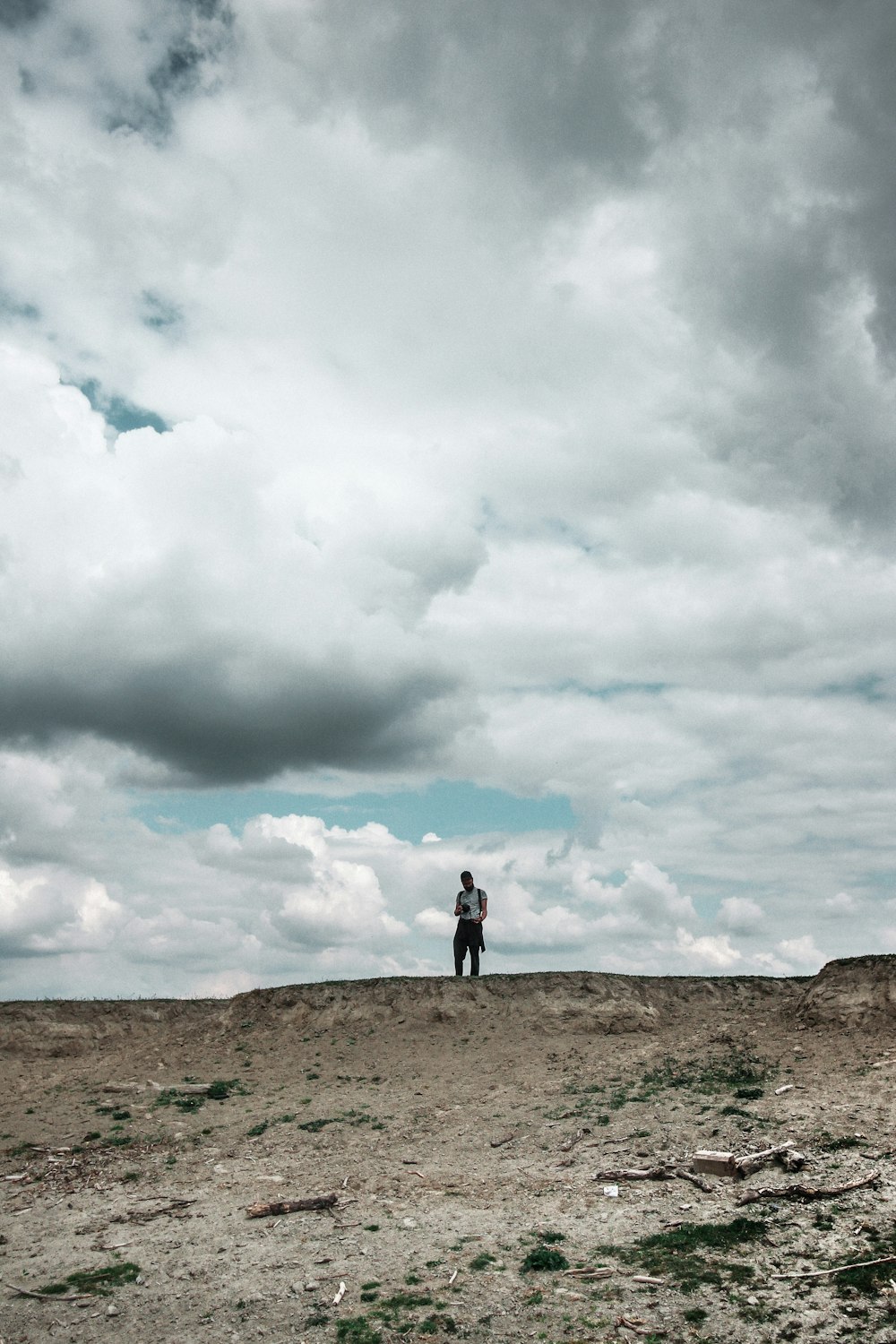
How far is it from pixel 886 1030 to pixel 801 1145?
Result: 5.93 meters

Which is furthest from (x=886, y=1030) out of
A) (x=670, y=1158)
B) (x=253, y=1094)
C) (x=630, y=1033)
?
(x=253, y=1094)

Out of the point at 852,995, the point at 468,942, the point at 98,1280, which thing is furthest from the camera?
the point at 468,942

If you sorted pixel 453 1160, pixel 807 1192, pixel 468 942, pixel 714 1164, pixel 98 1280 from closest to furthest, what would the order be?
pixel 98 1280 → pixel 807 1192 → pixel 714 1164 → pixel 453 1160 → pixel 468 942

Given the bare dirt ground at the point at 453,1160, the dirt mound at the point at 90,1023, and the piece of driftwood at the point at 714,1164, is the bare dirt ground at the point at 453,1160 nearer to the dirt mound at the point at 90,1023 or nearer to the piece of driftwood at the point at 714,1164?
the dirt mound at the point at 90,1023

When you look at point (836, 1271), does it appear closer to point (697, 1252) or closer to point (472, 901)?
point (697, 1252)

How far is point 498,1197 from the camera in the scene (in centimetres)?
1075

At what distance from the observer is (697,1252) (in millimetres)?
8625

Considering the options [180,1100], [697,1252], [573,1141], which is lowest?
[180,1100]

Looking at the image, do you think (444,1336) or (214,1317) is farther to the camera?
(214,1317)

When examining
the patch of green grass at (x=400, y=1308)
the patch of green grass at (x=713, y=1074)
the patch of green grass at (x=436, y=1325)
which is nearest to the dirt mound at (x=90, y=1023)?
the patch of green grass at (x=713, y=1074)

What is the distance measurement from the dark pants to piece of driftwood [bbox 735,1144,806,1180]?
10.0m

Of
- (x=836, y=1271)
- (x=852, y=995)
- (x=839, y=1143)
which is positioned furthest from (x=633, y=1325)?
(x=852, y=995)

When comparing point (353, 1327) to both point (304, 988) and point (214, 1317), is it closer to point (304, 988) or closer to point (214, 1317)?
point (214, 1317)

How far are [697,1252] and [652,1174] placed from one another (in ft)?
6.75
